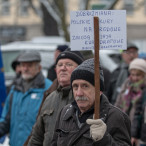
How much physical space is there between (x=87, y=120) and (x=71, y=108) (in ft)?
1.49

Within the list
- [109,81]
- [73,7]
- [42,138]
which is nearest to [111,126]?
[42,138]

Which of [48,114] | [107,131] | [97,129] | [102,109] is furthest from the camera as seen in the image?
[48,114]

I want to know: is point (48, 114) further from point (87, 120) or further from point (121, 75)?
point (121, 75)

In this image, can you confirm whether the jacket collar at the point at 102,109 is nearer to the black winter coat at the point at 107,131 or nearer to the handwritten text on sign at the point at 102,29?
the black winter coat at the point at 107,131

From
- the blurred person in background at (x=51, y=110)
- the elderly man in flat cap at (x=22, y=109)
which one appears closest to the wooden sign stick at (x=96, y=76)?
the blurred person in background at (x=51, y=110)

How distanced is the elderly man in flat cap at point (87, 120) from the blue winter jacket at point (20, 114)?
6.91 ft

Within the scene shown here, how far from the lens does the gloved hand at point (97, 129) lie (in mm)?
3432

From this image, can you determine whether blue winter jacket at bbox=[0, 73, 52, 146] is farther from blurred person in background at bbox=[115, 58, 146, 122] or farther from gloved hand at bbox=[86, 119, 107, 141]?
gloved hand at bbox=[86, 119, 107, 141]

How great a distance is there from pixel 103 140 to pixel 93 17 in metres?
0.98

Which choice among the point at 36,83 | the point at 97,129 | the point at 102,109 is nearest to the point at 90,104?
the point at 102,109

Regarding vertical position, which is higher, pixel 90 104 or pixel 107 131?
pixel 90 104

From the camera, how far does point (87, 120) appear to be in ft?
11.6

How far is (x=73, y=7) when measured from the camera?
1526 inches

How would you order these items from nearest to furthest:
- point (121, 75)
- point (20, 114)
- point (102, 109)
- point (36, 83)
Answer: point (102, 109)
point (20, 114)
point (36, 83)
point (121, 75)
